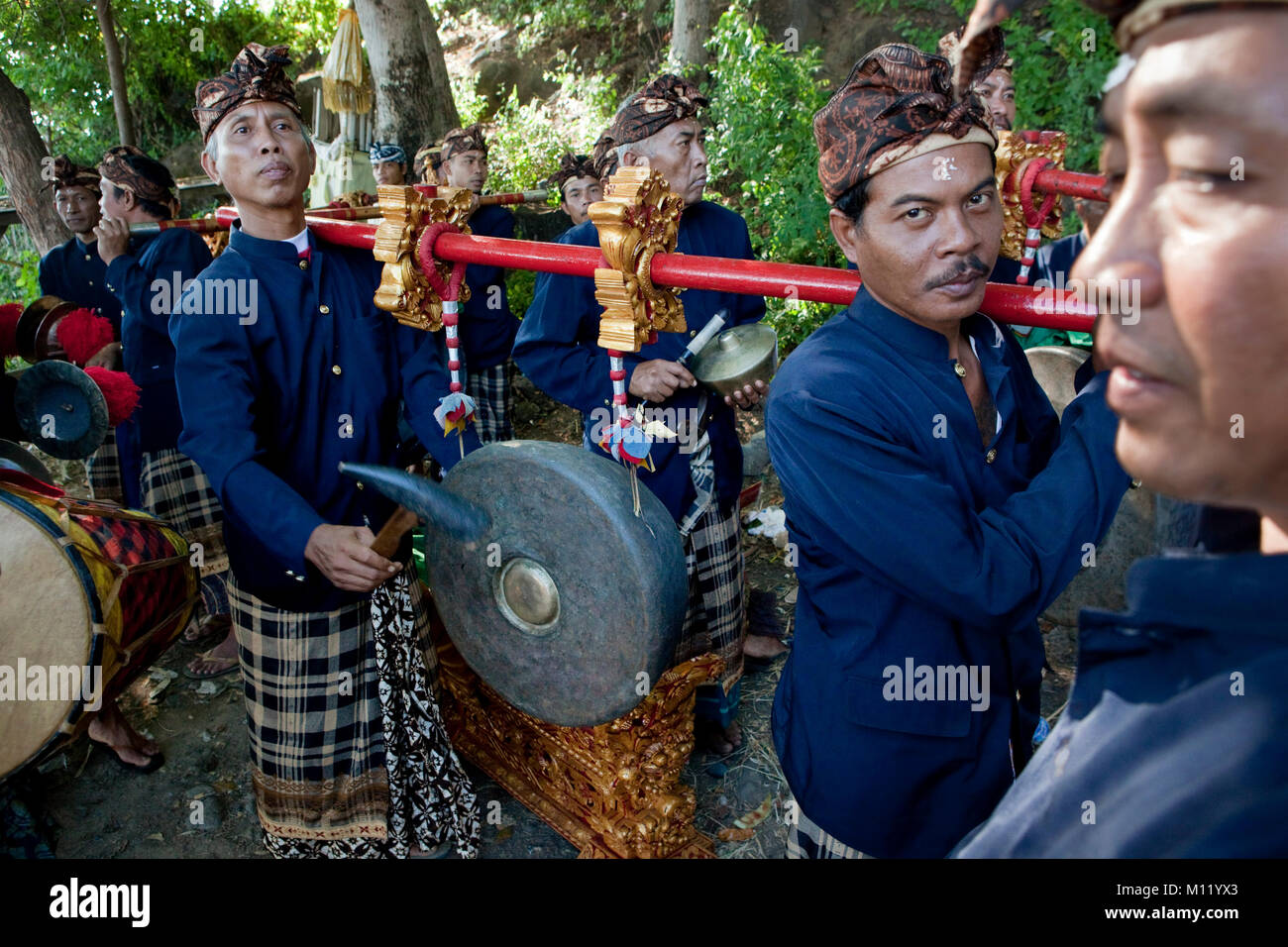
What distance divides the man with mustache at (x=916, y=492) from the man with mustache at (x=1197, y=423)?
0.60 metres

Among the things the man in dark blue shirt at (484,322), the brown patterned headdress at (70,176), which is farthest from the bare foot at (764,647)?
the brown patterned headdress at (70,176)

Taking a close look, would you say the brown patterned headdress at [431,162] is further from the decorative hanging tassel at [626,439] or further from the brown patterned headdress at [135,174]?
the decorative hanging tassel at [626,439]

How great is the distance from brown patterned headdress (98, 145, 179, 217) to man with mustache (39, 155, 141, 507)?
2.33 feet

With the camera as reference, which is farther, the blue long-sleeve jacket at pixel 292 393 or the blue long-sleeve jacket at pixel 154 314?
the blue long-sleeve jacket at pixel 154 314

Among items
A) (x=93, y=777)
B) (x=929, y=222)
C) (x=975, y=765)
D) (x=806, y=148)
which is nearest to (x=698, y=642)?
(x=975, y=765)

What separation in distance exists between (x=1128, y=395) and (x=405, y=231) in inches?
70.7

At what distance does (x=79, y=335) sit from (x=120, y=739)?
5.26ft

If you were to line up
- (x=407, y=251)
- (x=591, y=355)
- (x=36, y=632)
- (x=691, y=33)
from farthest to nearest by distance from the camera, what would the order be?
(x=691, y=33), (x=591, y=355), (x=407, y=251), (x=36, y=632)

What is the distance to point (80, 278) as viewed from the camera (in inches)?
186

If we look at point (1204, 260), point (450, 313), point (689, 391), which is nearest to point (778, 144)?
point (689, 391)

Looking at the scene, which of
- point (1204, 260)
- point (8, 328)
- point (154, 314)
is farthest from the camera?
point (154, 314)

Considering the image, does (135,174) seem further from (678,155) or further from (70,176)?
(678,155)

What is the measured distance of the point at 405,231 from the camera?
209 cm

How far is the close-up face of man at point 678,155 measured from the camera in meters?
3.19
